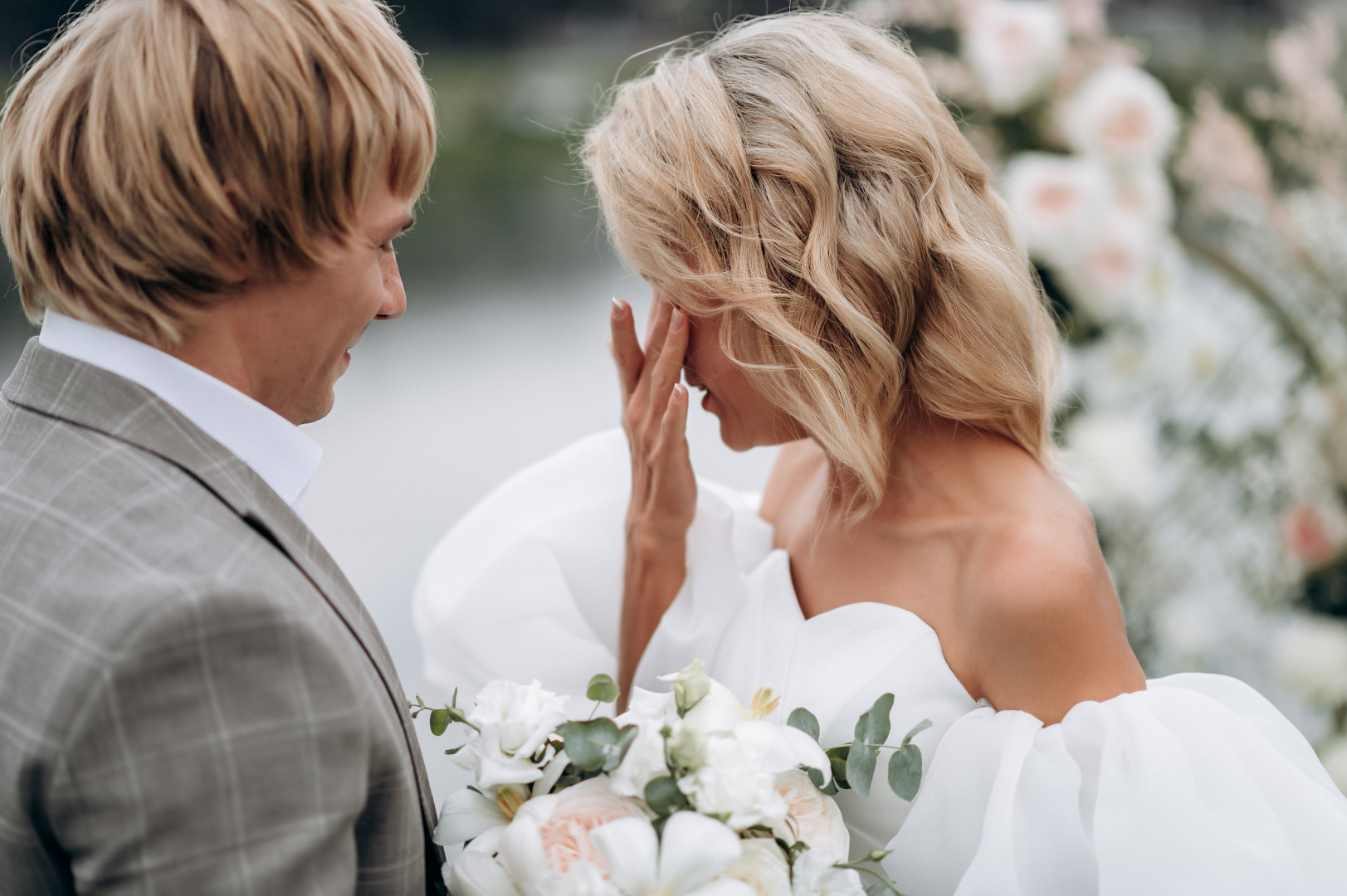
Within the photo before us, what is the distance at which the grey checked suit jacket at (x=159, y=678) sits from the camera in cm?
71

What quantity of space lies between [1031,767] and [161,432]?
1.01 m

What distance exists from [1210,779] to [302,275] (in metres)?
1.16

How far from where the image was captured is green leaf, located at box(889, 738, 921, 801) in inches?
42.0

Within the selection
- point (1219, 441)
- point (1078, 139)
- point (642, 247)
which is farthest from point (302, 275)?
point (1219, 441)

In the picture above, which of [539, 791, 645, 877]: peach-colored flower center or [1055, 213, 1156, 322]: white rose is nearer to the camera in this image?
[539, 791, 645, 877]: peach-colored flower center

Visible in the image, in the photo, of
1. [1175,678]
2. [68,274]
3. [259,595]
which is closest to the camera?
[259,595]

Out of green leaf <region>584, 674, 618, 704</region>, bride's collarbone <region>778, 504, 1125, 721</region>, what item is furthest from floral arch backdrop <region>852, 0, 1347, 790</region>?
green leaf <region>584, 674, 618, 704</region>

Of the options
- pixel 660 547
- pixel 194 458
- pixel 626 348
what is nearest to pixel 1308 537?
pixel 660 547

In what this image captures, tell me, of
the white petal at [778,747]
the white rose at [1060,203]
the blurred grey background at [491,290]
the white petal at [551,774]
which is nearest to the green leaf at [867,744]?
the white petal at [778,747]

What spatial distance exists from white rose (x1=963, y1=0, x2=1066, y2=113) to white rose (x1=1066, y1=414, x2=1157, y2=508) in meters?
0.80

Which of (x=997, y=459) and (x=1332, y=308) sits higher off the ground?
(x=997, y=459)

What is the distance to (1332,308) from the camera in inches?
87.2

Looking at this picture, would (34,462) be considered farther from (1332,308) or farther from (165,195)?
(1332,308)

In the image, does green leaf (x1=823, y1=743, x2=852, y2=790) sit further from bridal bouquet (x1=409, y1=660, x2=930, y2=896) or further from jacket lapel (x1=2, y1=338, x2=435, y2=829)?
jacket lapel (x1=2, y1=338, x2=435, y2=829)
